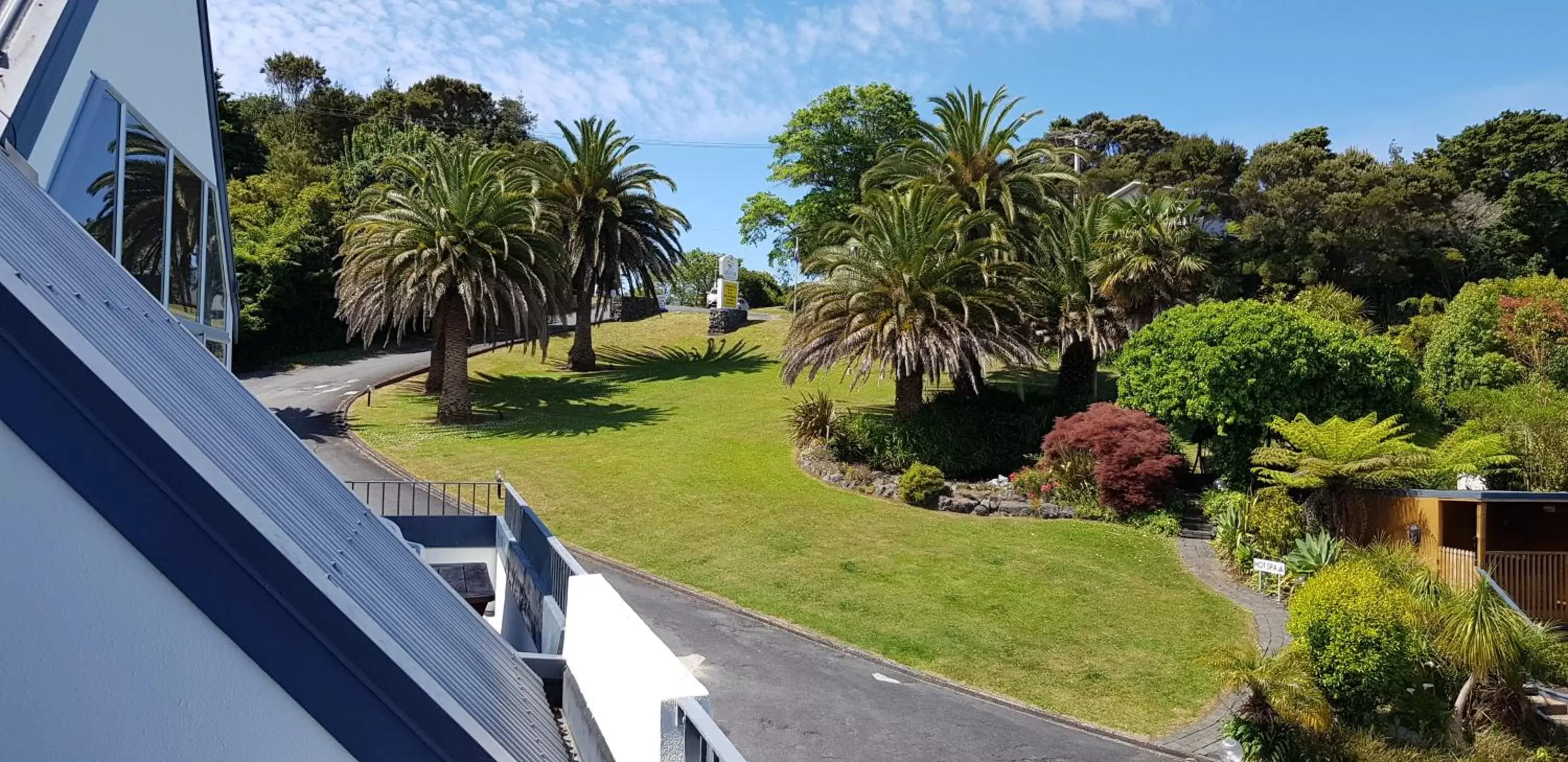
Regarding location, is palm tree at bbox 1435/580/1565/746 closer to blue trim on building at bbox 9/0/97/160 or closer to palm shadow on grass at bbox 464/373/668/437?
blue trim on building at bbox 9/0/97/160

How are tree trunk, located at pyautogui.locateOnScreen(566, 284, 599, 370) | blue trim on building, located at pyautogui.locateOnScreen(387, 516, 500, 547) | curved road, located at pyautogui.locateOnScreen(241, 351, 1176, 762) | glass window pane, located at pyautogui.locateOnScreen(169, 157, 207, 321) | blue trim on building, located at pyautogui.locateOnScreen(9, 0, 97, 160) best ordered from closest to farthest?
blue trim on building, located at pyautogui.locateOnScreen(9, 0, 97, 160), glass window pane, located at pyautogui.locateOnScreen(169, 157, 207, 321), blue trim on building, located at pyautogui.locateOnScreen(387, 516, 500, 547), curved road, located at pyautogui.locateOnScreen(241, 351, 1176, 762), tree trunk, located at pyautogui.locateOnScreen(566, 284, 599, 370)

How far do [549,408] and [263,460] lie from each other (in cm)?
2705

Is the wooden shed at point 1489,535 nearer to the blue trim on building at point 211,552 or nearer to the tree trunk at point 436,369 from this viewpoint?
the blue trim on building at point 211,552

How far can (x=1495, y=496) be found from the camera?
14602mm

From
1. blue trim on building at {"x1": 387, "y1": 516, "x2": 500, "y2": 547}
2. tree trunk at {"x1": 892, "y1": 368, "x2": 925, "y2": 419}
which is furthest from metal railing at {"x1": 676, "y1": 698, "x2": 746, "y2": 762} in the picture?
tree trunk at {"x1": 892, "y1": 368, "x2": 925, "y2": 419}

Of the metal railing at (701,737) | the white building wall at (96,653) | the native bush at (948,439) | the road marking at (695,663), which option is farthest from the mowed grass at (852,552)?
the white building wall at (96,653)

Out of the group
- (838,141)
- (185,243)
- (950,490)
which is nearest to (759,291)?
(838,141)

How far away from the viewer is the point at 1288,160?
40.5 metres

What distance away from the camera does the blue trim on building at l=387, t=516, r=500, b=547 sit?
9.18 m

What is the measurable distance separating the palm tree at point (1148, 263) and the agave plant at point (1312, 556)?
33.9ft

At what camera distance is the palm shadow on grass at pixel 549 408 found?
27.1 m

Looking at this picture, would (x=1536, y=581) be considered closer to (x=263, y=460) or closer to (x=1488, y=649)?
(x=1488, y=649)

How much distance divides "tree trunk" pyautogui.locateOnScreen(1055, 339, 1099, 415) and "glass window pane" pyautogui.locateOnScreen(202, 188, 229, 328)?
22025 millimetres

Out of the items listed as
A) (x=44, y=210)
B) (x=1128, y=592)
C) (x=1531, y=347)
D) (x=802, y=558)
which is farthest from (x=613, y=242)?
(x=44, y=210)
